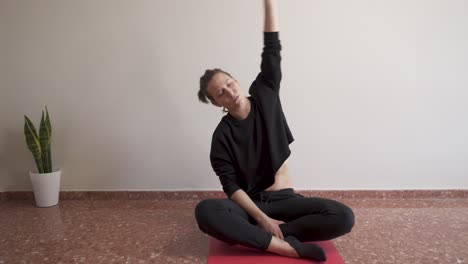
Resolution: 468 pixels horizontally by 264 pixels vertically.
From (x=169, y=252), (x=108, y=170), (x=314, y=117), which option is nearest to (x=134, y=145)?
(x=108, y=170)

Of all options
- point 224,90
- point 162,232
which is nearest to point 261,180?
point 224,90

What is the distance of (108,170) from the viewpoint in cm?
234

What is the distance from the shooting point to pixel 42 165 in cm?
218

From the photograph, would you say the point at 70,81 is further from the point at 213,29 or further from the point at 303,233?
the point at 303,233

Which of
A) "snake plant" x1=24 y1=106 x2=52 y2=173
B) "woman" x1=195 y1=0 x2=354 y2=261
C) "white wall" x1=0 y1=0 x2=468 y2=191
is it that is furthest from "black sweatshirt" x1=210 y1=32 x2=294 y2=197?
"snake plant" x1=24 y1=106 x2=52 y2=173

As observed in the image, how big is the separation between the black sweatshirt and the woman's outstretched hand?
0.60ft

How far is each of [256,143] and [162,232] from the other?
67 centimetres

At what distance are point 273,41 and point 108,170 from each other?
4.68ft

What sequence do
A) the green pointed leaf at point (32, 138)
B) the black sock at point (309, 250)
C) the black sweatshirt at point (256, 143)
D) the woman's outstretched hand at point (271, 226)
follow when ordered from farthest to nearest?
1. the green pointed leaf at point (32, 138)
2. the black sweatshirt at point (256, 143)
3. the woman's outstretched hand at point (271, 226)
4. the black sock at point (309, 250)

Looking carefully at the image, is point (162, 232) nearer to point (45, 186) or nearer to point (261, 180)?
point (261, 180)

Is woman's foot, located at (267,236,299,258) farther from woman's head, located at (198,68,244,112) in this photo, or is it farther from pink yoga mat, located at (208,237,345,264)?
woman's head, located at (198,68,244,112)

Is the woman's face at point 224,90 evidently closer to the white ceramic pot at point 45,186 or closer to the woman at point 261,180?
the woman at point 261,180

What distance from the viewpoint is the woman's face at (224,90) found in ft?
5.08

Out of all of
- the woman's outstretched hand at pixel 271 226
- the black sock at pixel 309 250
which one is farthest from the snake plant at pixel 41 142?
the black sock at pixel 309 250
